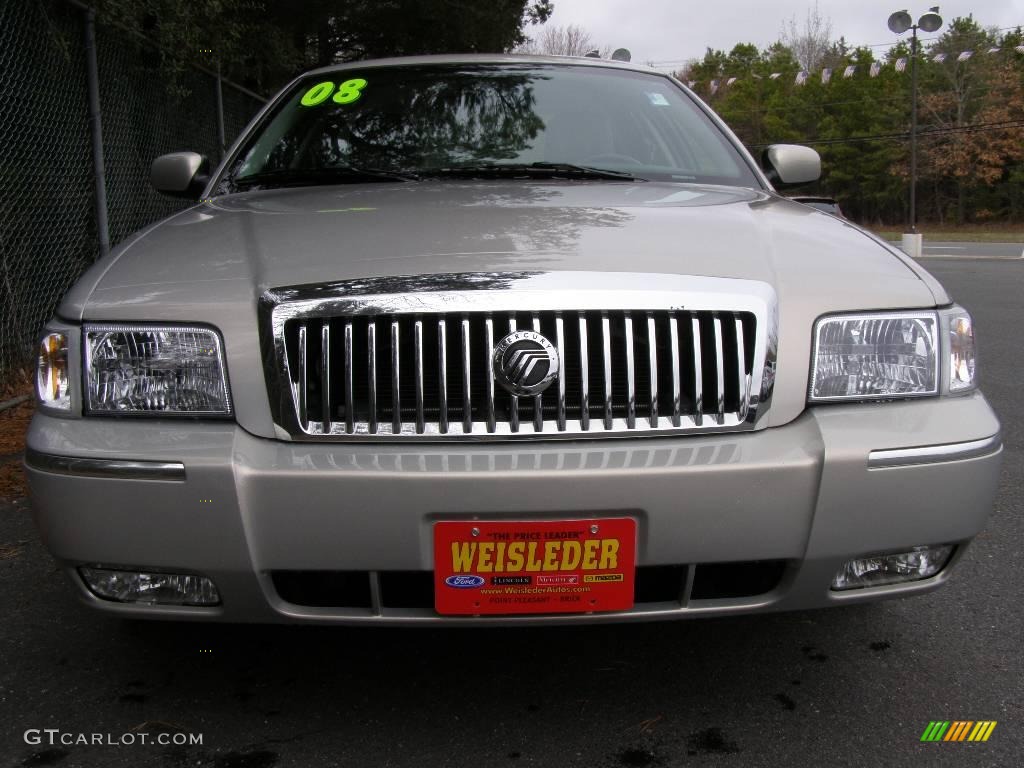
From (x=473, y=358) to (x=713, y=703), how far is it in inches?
38.4

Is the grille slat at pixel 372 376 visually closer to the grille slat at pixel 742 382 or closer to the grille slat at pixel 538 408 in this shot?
the grille slat at pixel 538 408

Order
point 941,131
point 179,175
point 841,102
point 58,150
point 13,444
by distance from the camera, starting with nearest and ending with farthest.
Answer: point 179,175 → point 13,444 → point 58,150 → point 941,131 → point 841,102

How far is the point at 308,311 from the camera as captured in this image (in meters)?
1.89

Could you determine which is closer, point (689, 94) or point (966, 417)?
point (966, 417)

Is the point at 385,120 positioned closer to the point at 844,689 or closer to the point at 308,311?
the point at 308,311

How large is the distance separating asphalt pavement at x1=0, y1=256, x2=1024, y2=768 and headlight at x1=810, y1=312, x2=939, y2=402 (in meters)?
0.73

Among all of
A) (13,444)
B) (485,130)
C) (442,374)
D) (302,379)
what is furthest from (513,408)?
(13,444)

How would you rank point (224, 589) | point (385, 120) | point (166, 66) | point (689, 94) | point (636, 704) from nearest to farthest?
point (224, 589) < point (636, 704) < point (385, 120) < point (689, 94) < point (166, 66)

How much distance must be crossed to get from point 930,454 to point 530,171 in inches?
58.5

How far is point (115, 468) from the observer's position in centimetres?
183

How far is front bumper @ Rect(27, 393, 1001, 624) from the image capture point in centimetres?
177

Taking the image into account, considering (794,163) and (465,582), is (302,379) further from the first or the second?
(794,163)

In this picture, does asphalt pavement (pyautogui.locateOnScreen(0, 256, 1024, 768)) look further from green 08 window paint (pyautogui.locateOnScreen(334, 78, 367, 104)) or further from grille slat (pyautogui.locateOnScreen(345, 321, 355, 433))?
green 08 window paint (pyautogui.locateOnScreen(334, 78, 367, 104))

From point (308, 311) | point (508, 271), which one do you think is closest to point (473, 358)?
point (508, 271)
